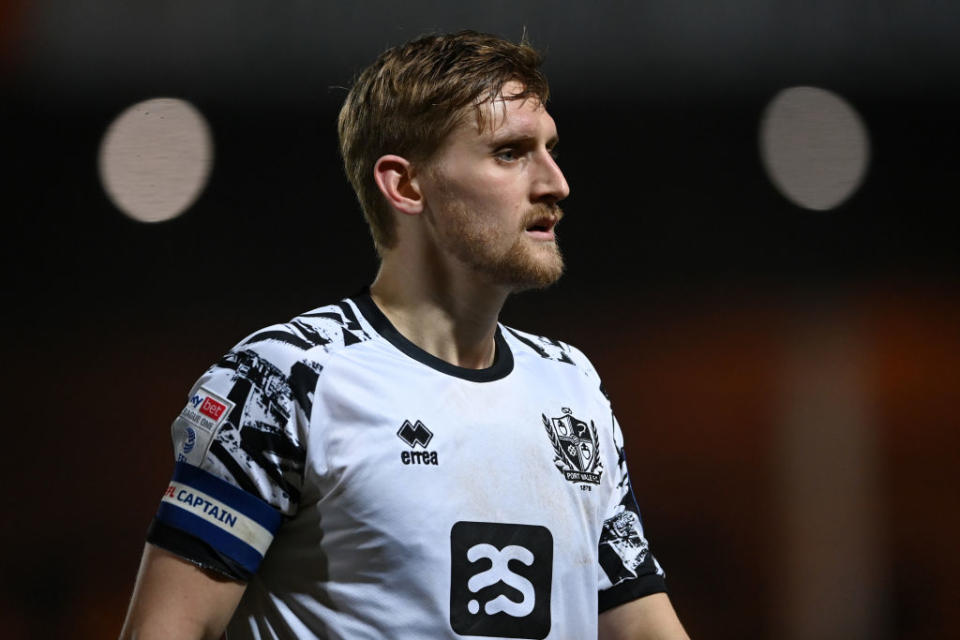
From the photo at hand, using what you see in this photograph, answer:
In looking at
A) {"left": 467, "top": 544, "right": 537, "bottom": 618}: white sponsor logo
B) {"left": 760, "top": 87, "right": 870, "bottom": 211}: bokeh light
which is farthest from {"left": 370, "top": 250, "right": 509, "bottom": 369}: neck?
{"left": 760, "top": 87, "right": 870, "bottom": 211}: bokeh light

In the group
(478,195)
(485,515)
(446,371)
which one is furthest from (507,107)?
(485,515)

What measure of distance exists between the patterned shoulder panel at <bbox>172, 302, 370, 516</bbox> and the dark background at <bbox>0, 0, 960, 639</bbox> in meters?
1.63

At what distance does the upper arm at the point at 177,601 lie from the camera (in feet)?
3.21

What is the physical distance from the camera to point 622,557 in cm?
125

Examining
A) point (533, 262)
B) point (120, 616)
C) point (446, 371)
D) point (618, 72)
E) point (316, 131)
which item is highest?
point (618, 72)

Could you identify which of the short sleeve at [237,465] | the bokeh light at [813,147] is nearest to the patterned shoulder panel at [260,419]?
the short sleeve at [237,465]

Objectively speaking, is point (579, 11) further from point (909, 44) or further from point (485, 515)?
point (485, 515)

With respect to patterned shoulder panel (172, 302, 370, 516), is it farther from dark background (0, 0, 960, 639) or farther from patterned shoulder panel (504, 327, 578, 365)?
dark background (0, 0, 960, 639)

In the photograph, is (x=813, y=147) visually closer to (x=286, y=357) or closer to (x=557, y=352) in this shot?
(x=557, y=352)

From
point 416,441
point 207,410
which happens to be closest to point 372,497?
point 416,441

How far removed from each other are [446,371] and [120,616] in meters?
1.78

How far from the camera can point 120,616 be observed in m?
2.61

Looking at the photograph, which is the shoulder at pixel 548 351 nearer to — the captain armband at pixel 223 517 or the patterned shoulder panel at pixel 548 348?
the patterned shoulder panel at pixel 548 348

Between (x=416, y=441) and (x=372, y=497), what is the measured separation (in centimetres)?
8
